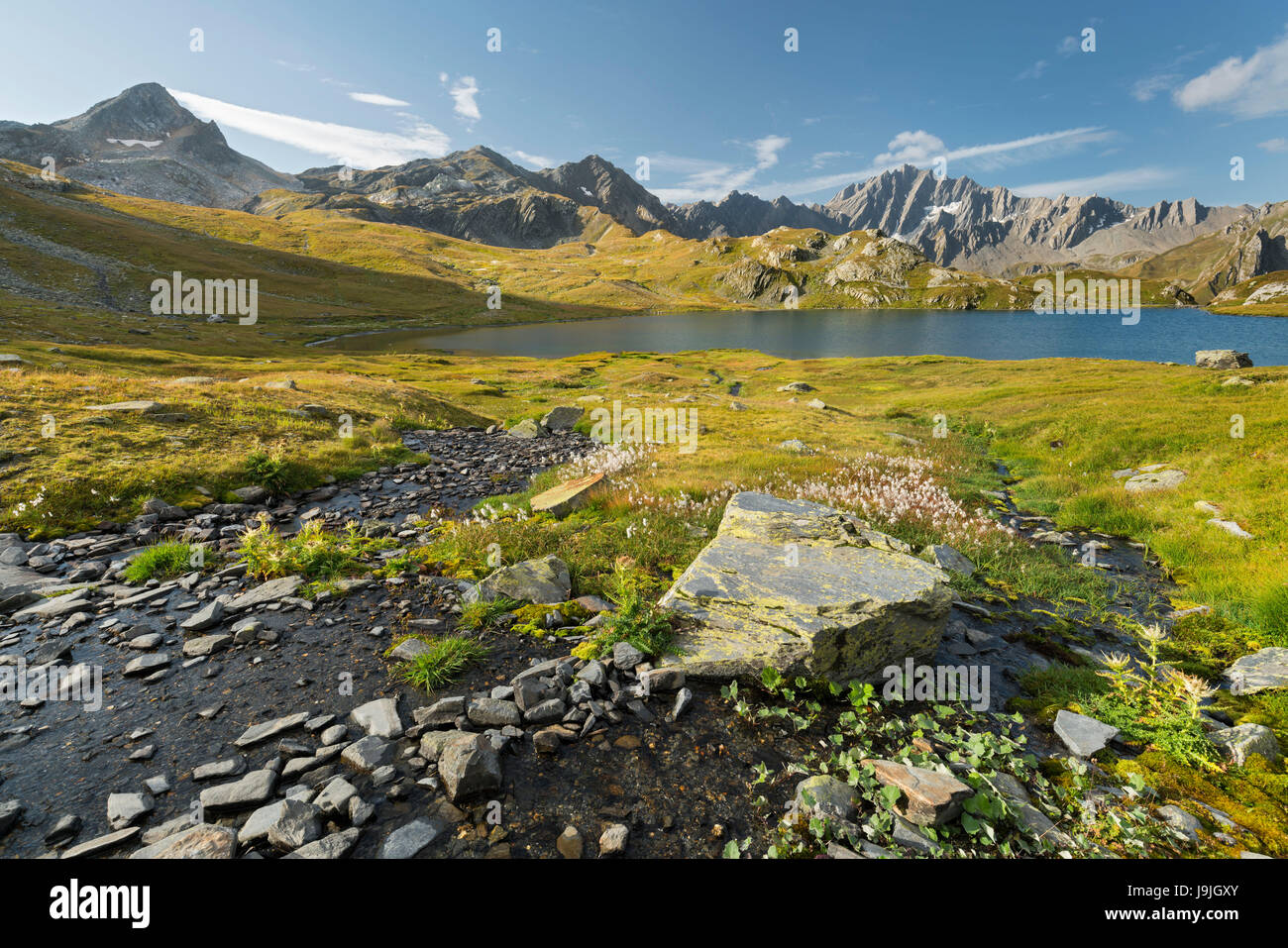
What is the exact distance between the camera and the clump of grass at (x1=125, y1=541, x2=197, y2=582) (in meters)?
9.22

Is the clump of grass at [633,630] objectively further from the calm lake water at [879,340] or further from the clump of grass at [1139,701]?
the calm lake water at [879,340]

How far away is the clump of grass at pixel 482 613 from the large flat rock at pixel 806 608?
2802mm

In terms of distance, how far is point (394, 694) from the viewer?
6.10 meters

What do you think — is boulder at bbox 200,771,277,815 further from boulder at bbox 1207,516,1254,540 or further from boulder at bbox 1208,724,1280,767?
boulder at bbox 1207,516,1254,540

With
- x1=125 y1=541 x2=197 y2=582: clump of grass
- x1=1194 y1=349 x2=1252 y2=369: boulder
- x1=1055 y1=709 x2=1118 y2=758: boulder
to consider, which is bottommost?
x1=1055 y1=709 x2=1118 y2=758: boulder

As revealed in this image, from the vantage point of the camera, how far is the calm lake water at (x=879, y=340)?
4166 inches

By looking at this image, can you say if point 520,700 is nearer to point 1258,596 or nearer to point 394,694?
point 394,694

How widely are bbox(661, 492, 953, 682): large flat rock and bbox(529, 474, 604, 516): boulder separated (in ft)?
16.7

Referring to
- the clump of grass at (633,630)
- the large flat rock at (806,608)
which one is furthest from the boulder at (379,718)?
the large flat rock at (806,608)

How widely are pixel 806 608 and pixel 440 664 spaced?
17.0 feet

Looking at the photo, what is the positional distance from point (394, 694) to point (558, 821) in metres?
2.96

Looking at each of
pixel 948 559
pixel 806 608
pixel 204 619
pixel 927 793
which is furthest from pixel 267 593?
pixel 948 559

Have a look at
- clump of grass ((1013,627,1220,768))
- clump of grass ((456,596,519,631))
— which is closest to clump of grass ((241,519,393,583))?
clump of grass ((456,596,519,631))
